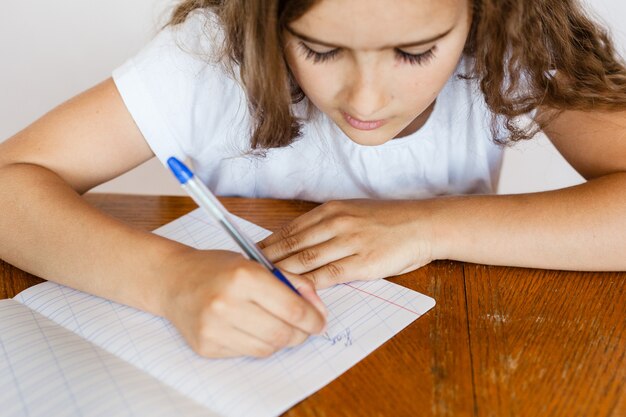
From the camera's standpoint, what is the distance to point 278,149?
1.00 m

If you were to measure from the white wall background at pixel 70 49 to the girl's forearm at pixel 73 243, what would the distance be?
0.79 meters

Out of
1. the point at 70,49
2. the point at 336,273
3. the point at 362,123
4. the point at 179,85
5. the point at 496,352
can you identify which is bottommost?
the point at 496,352

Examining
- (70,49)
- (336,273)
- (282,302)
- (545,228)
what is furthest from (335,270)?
(70,49)

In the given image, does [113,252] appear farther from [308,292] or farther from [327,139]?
[327,139]

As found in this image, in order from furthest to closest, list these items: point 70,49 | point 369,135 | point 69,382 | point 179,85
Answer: point 70,49
point 179,85
point 369,135
point 69,382

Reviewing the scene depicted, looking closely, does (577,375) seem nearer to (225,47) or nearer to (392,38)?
(392,38)

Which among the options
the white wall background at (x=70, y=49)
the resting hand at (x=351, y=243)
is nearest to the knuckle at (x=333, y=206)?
the resting hand at (x=351, y=243)

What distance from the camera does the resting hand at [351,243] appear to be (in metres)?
0.72

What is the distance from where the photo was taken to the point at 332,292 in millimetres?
715

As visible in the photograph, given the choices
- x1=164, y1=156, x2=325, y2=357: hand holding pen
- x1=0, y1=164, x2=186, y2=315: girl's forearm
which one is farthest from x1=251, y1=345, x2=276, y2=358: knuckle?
x1=0, y1=164, x2=186, y2=315: girl's forearm

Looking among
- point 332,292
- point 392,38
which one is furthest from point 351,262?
point 392,38

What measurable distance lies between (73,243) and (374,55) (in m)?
0.36

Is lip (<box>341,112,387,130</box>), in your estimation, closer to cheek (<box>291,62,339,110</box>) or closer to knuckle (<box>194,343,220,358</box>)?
cheek (<box>291,62,339,110</box>)

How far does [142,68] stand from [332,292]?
0.38m
